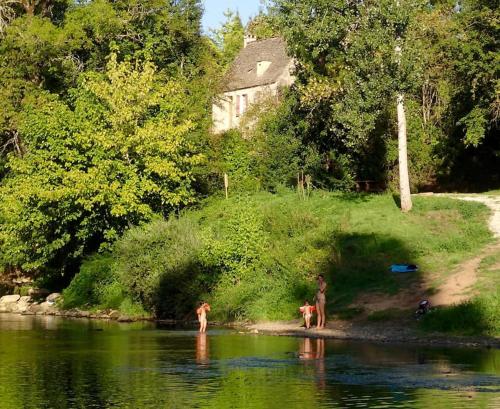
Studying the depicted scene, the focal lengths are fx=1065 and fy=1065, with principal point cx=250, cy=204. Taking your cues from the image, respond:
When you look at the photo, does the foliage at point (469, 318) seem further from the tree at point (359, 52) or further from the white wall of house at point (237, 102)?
the white wall of house at point (237, 102)

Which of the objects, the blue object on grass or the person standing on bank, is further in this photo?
the blue object on grass

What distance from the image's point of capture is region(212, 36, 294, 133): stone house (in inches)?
3273

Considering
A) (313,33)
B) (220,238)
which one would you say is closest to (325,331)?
(220,238)

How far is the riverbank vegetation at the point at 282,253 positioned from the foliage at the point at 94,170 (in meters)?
3.19

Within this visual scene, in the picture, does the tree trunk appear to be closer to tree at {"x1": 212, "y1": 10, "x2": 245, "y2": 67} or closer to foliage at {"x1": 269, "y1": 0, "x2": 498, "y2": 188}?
foliage at {"x1": 269, "y1": 0, "x2": 498, "y2": 188}

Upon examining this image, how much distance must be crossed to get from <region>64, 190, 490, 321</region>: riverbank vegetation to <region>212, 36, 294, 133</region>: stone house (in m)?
27.1

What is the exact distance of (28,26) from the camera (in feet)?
223

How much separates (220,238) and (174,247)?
2.36m

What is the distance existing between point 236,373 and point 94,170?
29089 millimetres

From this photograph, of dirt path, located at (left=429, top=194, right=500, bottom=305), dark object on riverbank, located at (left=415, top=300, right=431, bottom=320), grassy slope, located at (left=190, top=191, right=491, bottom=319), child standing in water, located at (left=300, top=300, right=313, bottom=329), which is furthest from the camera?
grassy slope, located at (left=190, top=191, right=491, bottom=319)

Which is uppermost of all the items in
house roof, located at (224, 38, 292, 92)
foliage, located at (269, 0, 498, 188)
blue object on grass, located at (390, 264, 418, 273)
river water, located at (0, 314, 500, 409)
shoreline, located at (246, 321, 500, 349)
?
house roof, located at (224, 38, 292, 92)

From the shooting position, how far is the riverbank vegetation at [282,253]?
47906 millimetres

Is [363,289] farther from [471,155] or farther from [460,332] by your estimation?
[471,155]

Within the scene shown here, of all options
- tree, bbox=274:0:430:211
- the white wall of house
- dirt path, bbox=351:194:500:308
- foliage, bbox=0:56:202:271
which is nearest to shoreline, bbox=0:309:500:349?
dirt path, bbox=351:194:500:308
